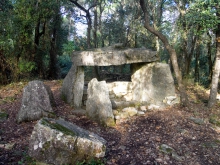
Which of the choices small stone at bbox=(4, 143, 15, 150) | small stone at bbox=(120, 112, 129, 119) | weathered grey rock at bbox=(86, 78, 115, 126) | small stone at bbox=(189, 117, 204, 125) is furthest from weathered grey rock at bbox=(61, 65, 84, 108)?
small stone at bbox=(189, 117, 204, 125)

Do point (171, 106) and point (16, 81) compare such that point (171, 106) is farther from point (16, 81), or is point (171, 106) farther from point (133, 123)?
point (16, 81)

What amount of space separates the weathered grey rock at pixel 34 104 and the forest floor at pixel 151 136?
259mm

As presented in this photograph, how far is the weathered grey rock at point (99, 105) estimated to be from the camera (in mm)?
6312

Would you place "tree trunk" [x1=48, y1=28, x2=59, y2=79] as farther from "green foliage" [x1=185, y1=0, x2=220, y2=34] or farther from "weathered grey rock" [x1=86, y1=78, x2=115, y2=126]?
"green foliage" [x1=185, y1=0, x2=220, y2=34]

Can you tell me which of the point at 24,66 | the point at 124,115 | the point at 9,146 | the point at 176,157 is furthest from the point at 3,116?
the point at 176,157

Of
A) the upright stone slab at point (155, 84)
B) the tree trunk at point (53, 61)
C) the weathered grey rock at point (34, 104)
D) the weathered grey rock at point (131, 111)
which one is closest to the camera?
the weathered grey rock at point (34, 104)

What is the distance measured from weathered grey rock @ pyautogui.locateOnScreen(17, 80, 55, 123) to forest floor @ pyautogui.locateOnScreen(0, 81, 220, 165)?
26 centimetres

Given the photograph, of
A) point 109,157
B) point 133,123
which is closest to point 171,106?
point 133,123

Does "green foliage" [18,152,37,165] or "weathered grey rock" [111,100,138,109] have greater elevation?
"weathered grey rock" [111,100,138,109]

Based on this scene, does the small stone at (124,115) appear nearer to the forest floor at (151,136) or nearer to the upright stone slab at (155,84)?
the forest floor at (151,136)

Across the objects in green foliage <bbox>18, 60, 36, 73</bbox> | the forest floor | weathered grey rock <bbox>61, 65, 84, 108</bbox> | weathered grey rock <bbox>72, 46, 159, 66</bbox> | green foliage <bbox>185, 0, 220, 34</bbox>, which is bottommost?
the forest floor

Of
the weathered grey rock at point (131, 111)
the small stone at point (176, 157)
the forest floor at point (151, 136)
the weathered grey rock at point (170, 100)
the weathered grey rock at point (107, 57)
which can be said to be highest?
the weathered grey rock at point (107, 57)

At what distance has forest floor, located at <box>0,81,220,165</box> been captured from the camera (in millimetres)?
4430

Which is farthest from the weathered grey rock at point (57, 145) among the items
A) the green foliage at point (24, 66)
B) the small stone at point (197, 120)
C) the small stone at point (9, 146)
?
the green foliage at point (24, 66)
